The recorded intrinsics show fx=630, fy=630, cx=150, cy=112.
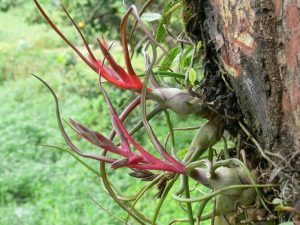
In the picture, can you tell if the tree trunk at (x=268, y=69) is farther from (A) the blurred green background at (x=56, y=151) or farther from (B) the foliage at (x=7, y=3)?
(B) the foliage at (x=7, y=3)

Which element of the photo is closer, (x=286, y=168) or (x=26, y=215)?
(x=286, y=168)

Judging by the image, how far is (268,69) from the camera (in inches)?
22.8

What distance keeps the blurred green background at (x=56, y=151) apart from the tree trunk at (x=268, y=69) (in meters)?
1.42

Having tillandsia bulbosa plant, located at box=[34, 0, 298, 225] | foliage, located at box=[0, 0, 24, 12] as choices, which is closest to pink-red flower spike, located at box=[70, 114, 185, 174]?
tillandsia bulbosa plant, located at box=[34, 0, 298, 225]

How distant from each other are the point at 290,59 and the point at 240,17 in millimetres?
76

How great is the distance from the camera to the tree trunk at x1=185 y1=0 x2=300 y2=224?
0.55 metres

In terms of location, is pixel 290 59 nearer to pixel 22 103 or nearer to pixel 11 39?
pixel 22 103

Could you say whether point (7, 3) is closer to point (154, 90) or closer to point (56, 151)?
point (56, 151)

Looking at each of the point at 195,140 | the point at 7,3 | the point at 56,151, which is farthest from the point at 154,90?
the point at 7,3

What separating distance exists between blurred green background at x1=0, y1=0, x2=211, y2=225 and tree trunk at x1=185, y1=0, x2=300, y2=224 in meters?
1.42

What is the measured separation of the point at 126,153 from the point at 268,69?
0.52 feet

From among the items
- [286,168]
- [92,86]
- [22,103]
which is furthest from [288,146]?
[22,103]

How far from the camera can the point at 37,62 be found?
689 cm

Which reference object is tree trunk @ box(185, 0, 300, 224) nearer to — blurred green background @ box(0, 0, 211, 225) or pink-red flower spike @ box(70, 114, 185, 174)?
pink-red flower spike @ box(70, 114, 185, 174)
